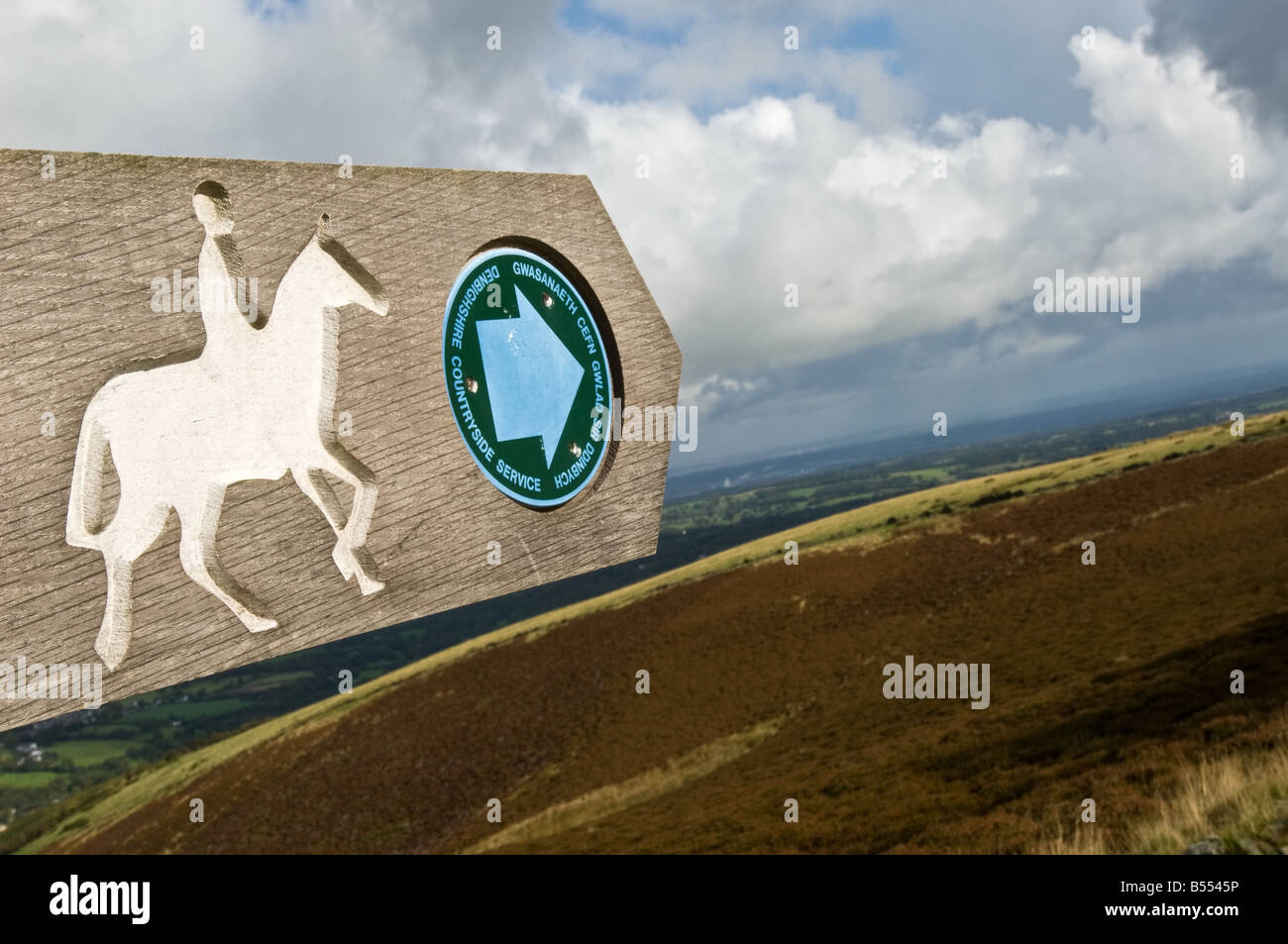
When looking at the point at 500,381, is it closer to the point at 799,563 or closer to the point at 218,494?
the point at 218,494

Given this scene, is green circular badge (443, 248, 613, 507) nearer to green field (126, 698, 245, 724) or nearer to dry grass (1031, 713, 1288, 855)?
dry grass (1031, 713, 1288, 855)

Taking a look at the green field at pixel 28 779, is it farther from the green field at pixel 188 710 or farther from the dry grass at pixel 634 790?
the dry grass at pixel 634 790

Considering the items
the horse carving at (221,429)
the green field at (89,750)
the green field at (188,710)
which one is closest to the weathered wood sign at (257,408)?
the horse carving at (221,429)

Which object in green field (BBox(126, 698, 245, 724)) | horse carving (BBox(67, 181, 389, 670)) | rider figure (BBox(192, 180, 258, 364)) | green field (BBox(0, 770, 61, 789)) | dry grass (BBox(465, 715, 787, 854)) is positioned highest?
rider figure (BBox(192, 180, 258, 364))

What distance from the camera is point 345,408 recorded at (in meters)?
3.01

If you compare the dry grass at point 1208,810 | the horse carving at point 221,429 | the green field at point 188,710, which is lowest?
the green field at point 188,710

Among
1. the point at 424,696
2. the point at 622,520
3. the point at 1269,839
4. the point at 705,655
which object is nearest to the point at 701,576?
the point at 705,655

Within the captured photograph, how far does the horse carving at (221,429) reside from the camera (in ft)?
8.29

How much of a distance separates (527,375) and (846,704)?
26.0 m

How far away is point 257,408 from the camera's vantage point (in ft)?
9.12

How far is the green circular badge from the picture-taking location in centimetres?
335

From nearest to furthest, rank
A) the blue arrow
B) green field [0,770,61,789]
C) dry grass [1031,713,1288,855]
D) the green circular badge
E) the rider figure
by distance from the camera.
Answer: the rider figure → the green circular badge → the blue arrow → dry grass [1031,713,1288,855] → green field [0,770,61,789]

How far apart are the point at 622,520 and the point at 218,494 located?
6.31ft

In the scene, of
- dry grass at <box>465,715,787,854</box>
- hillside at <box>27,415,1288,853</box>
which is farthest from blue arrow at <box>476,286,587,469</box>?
dry grass at <box>465,715,787,854</box>
